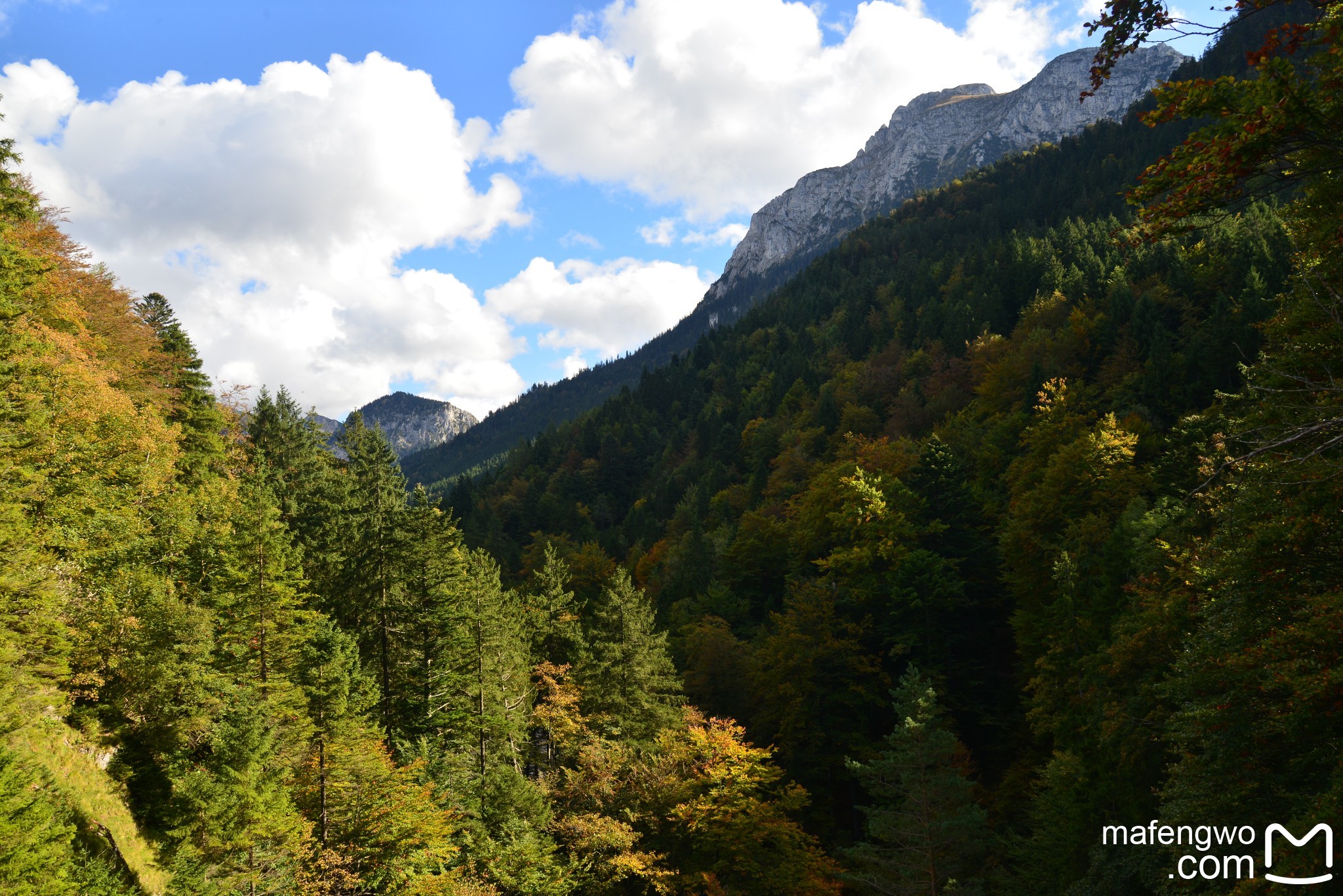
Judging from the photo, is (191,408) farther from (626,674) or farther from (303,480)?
(626,674)

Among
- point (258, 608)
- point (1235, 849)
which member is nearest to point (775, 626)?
point (258, 608)

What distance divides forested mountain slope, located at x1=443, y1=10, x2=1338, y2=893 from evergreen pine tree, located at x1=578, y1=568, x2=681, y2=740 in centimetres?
547

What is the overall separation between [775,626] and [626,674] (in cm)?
1242

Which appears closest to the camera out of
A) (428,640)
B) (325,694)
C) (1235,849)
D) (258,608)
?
(1235,849)

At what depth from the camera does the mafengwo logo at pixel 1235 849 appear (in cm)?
819

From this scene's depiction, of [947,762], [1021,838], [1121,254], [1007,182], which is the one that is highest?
[1007,182]

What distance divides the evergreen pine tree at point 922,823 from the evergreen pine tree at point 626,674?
11394 millimetres

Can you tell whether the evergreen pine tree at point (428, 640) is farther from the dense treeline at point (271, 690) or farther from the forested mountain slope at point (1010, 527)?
the forested mountain slope at point (1010, 527)

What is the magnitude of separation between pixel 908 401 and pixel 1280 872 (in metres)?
A: 53.3

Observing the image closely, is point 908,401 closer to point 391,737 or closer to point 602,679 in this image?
point 602,679

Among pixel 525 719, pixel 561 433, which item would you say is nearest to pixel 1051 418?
pixel 525 719

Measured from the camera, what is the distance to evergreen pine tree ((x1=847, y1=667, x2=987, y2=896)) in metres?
23.5

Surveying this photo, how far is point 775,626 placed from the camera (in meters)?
42.1

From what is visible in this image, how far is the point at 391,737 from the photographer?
92.3 ft
